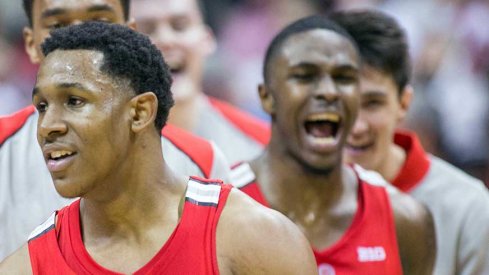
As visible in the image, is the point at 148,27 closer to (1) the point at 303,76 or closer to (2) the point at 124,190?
(1) the point at 303,76

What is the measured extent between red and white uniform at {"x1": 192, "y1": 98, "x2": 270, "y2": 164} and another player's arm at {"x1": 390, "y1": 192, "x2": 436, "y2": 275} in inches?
51.6

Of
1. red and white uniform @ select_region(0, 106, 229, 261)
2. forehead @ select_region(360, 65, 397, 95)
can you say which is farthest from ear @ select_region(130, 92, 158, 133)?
forehead @ select_region(360, 65, 397, 95)

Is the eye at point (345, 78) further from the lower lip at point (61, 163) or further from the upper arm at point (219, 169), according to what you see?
the lower lip at point (61, 163)

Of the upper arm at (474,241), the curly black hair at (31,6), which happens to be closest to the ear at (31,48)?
the curly black hair at (31,6)

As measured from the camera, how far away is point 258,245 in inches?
138

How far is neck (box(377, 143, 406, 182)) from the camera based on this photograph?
550cm

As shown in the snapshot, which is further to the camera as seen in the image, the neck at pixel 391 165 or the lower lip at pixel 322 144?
the neck at pixel 391 165

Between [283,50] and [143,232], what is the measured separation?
1.32m

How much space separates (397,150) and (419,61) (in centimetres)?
298

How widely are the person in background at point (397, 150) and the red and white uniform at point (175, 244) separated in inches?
71.0

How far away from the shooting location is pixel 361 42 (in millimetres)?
5531

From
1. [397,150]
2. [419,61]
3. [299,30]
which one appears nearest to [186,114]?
[397,150]

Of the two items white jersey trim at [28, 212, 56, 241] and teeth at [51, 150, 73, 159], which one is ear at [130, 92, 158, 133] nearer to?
teeth at [51, 150, 73, 159]

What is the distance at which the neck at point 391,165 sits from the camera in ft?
18.1
